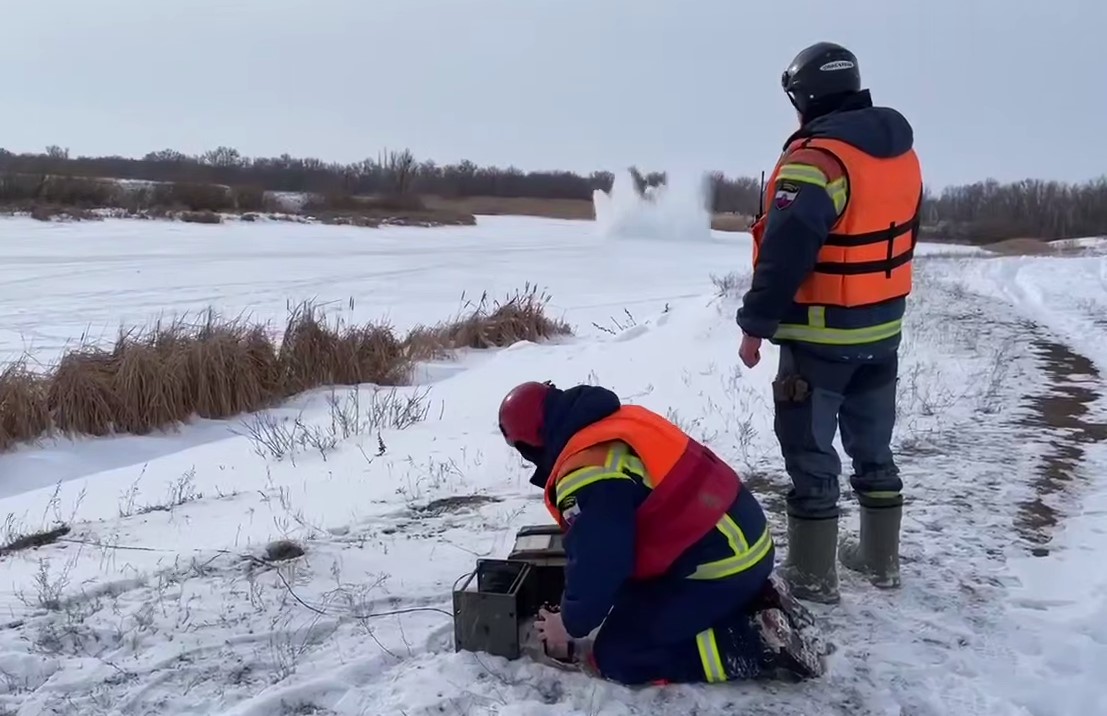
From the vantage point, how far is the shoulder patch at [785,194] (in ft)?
11.7

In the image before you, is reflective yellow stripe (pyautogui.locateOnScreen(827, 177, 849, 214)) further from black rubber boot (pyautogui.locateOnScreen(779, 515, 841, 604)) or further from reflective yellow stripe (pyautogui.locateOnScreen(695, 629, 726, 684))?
reflective yellow stripe (pyautogui.locateOnScreen(695, 629, 726, 684))

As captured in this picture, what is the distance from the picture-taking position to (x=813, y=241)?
3.55 m

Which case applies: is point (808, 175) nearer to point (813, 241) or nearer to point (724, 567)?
point (813, 241)

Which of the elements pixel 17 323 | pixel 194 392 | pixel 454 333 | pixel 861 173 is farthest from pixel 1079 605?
pixel 17 323

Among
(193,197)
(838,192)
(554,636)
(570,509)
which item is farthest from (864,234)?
(193,197)

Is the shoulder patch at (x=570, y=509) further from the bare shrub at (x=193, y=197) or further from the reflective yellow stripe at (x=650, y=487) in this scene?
the bare shrub at (x=193, y=197)

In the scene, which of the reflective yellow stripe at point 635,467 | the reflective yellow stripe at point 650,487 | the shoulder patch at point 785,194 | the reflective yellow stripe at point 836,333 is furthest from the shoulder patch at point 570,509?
the shoulder patch at point 785,194

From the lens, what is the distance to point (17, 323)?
1628 centimetres

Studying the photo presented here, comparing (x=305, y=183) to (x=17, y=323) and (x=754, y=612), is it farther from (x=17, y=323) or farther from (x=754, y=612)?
(x=754, y=612)

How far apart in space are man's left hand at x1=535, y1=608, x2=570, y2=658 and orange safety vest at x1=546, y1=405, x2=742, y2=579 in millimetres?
350

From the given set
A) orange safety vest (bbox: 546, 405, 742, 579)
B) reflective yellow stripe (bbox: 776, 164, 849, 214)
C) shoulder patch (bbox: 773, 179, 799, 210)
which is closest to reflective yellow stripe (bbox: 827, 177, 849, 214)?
reflective yellow stripe (bbox: 776, 164, 849, 214)

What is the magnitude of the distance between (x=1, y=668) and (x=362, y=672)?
1.28 m

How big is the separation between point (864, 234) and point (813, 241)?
25 centimetres

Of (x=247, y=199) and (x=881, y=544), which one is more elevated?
(x=247, y=199)
